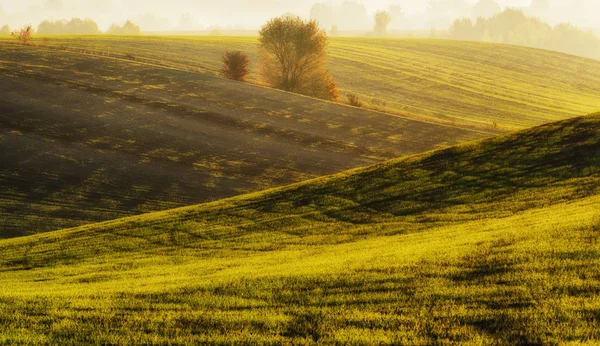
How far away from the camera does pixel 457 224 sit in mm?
24531

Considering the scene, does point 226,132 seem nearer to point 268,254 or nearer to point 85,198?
point 85,198

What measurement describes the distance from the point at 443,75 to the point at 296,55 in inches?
1818

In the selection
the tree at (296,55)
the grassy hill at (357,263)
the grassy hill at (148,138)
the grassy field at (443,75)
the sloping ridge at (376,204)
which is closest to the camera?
the grassy hill at (357,263)

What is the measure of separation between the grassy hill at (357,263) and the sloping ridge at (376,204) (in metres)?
0.14

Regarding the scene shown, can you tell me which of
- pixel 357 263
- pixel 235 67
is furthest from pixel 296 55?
pixel 357 263

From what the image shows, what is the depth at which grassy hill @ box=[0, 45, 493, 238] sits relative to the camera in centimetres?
4072

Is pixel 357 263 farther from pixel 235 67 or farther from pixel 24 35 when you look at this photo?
pixel 24 35

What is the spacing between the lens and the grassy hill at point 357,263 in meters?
11.5

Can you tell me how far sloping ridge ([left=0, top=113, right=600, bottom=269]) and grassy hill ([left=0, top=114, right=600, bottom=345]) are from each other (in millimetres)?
137

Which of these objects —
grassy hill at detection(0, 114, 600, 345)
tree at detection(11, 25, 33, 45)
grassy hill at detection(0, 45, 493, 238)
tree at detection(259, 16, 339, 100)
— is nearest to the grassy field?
tree at detection(11, 25, 33, 45)

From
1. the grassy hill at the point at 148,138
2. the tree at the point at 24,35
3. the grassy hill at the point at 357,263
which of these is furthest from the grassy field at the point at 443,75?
the grassy hill at the point at 357,263

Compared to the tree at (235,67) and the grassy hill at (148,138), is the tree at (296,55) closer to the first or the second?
the tree at (235,67)

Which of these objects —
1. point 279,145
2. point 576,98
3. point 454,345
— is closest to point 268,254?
point 454,345

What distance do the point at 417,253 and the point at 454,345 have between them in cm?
752
